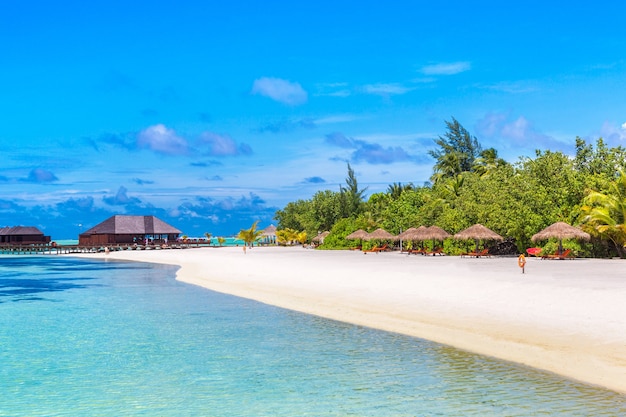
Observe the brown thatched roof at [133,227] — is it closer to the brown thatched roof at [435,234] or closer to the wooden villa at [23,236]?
the wooden villa at [23,236]

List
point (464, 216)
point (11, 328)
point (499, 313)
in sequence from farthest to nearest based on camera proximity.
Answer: point (464, 216) < point (11, 328) < point (499, 313)

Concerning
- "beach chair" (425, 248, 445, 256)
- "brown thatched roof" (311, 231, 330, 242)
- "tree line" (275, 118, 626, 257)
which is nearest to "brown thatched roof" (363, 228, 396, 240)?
"tree line" (275, 118, 626, 257)

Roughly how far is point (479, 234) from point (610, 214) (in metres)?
7.60

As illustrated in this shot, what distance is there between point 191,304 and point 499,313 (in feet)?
33.8

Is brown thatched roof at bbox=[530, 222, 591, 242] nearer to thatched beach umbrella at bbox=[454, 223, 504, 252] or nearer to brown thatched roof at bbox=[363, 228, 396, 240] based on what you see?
thatched beach umbrella at bbox=[454, 223, 504, 252]

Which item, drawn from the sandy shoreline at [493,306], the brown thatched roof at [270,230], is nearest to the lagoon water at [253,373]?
the sandy shoreline at [493,306]

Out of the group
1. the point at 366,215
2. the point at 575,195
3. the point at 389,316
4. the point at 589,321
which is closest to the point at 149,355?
the point at 389,316

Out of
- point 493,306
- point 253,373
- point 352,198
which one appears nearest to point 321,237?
point 352,198

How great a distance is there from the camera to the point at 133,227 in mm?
83188

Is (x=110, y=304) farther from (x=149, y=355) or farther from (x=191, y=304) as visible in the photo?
(x=149, y=355)

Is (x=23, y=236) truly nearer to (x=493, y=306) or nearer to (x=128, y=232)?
(x=128, y=232)

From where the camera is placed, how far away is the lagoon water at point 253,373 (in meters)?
8.68

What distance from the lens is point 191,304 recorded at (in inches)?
810

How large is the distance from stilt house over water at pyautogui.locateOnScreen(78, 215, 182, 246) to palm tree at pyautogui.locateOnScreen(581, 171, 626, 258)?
60.7 meters
